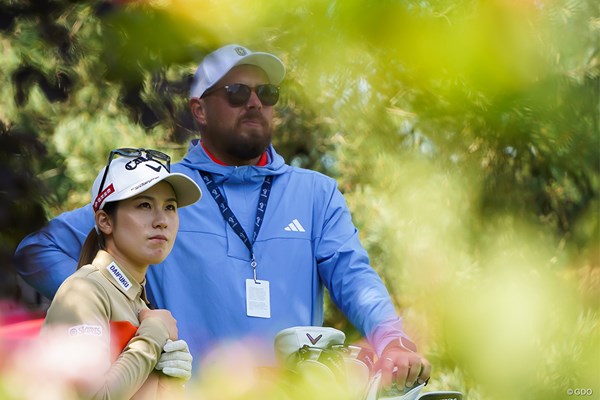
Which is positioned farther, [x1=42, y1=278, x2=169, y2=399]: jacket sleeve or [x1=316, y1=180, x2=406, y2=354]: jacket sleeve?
[x1=316, y1=180, x2=406, y2=354]: jacket sleeve

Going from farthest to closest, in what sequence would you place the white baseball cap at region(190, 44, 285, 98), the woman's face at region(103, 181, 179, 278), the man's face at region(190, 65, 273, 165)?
the man's face at region(190, 65, 273, 165), the woman's face at region(103, 181, 179, 278), the white baseball cap at region(190, 44, 285, 98)

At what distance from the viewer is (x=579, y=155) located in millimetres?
1441

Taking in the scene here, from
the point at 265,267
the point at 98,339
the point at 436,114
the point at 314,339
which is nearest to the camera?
the point at 436,114

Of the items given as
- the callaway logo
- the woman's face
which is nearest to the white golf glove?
the woman's face

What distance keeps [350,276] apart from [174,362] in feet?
2.38

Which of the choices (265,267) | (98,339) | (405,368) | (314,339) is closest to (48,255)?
(98,339)

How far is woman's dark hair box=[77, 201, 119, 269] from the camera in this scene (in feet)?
4.99

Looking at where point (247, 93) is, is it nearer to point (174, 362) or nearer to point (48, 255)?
point (174, 362)

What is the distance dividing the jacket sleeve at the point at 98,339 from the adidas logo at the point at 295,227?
688mm

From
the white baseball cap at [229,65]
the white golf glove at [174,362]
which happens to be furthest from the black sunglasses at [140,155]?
the white golf glove at [174,362]

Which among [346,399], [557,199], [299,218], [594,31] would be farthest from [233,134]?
[346,399]

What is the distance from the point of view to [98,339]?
130 cm

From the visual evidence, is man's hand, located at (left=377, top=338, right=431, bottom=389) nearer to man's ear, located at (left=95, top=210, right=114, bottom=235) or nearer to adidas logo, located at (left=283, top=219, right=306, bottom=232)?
adidas logo, located at (left=283, top=219, right=306, bottom=232)

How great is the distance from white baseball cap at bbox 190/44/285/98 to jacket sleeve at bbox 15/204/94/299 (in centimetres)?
27
